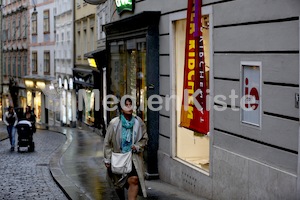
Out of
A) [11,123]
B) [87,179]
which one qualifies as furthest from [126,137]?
[11,123]

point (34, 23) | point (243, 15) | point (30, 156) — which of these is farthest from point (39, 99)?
point (243, 15)

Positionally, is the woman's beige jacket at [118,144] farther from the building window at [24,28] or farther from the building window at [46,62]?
the building window at [24,28]

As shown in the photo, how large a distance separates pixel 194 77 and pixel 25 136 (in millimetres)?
11510

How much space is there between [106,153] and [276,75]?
2657 millimetres

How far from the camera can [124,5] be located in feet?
48.4

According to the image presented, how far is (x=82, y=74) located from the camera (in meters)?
34.9

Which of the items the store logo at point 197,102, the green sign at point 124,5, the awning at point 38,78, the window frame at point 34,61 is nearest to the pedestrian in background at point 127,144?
the store logo at point 197,102

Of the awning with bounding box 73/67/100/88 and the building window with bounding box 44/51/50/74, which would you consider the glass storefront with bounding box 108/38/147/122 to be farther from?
the building window with bounding box 44/51/50/74

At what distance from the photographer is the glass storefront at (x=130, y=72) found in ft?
44.6

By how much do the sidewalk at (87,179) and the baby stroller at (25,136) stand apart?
5.44ft

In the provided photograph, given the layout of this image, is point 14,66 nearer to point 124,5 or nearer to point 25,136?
point 25,136

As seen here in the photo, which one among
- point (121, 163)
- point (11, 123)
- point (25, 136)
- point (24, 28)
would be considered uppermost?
point (24, 28)

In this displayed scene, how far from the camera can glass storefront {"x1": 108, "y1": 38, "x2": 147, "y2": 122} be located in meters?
13.6

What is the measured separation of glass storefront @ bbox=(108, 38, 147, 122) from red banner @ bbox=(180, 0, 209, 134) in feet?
7.18
